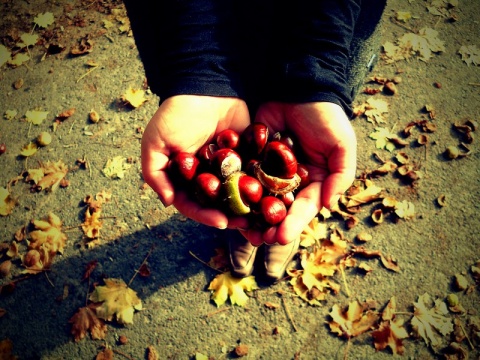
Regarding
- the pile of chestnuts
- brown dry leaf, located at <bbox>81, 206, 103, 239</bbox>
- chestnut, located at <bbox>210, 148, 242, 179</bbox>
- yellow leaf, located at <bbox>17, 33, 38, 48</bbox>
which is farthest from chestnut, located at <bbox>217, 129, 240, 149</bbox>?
yellow leaf, located at <bbox>17, 33, 38, 48</bbox>

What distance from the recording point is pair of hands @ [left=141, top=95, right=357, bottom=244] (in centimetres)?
208

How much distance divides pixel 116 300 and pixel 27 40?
3410mm

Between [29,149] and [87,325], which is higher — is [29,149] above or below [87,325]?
above

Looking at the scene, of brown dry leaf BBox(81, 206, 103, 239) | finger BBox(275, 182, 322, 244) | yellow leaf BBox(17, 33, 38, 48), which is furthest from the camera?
yellow leaf BBox(17, 33, 38, 48)

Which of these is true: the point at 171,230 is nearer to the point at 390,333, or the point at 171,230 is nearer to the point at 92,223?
the point at 92,223

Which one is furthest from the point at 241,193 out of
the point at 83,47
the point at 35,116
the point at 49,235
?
the point at 83,47

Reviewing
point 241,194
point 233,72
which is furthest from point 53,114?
point 241,194

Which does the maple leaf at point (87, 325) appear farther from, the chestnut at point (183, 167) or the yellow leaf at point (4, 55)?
the yellow leaf at point (4, 55)

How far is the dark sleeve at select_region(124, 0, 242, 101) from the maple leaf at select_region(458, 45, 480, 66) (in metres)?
3.30

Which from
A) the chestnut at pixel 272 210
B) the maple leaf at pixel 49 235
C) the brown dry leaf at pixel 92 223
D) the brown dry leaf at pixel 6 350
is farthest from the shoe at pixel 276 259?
the brown dry leaf at pixel 6 350

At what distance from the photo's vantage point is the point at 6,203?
3225mm

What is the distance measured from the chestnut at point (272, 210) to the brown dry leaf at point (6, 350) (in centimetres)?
226

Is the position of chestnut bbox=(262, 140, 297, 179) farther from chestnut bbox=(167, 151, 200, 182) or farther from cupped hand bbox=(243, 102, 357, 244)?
chestnut bbox=(167, 151, 200, 182)

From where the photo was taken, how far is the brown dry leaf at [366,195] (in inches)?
125
